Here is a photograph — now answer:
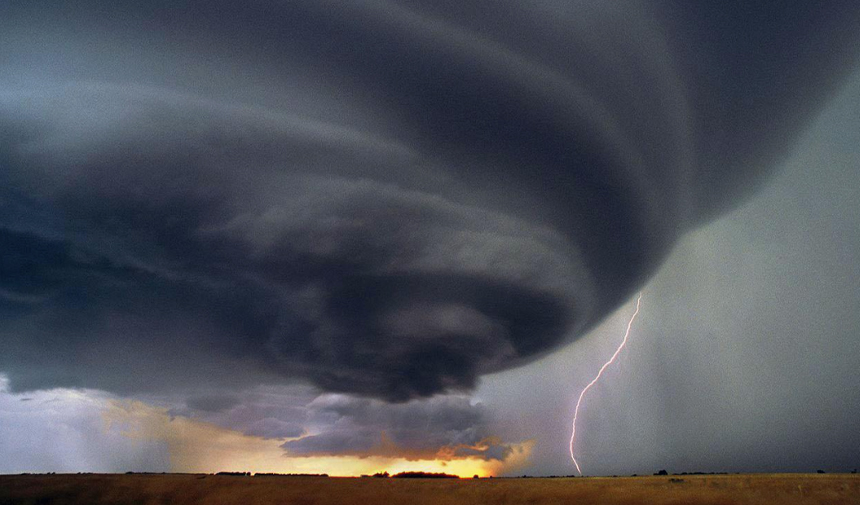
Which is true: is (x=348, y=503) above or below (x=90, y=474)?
below

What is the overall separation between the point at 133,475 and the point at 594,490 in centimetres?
7688

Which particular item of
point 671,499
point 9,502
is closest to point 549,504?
point 671,499

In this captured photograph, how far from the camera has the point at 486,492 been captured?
2625 inches

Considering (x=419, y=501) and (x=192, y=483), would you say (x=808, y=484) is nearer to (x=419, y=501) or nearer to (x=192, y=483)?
(x=419, y=501)

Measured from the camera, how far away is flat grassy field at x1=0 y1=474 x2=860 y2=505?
54219mm

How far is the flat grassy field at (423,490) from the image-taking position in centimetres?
5422

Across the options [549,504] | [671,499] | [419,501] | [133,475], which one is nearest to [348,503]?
[419,501]

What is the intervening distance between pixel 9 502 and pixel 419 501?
56.0 meters

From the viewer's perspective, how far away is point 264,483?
A: 76.1m

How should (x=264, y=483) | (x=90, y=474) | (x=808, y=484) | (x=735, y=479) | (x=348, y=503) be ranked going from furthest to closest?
1. (x=90, y=474)
2. (x=264, y=483)
3. (x=348, y=503)
4. (x=735, y=479)
5. (x=808, y=484)

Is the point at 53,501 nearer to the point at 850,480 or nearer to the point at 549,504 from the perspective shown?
the point at 549,504

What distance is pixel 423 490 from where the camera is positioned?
229 feet

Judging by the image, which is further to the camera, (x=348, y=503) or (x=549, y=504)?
(x=348, y=503)

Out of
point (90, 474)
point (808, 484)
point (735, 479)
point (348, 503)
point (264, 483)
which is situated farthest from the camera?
point (90, 474)
